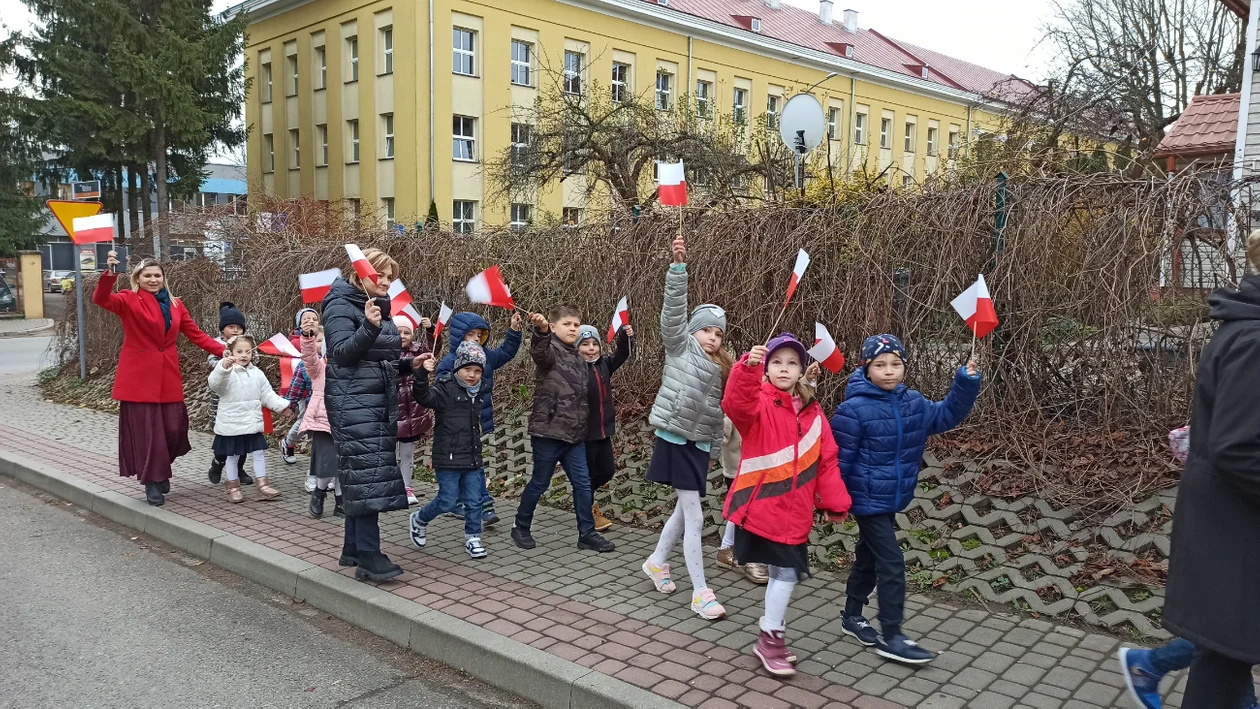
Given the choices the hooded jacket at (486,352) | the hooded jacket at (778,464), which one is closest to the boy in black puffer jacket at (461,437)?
the hooded jacket at (486,352)

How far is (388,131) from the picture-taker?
3500cm

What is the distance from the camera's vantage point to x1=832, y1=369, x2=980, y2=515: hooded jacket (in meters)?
4.08

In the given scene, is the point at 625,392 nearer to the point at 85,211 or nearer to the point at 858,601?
the point at 858,601

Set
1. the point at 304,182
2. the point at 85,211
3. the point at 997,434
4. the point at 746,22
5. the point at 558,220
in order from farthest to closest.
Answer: the point at 746,22 → the point at 304,182 → the point at 85,211 → the point at 558,220 → the point at 997,434

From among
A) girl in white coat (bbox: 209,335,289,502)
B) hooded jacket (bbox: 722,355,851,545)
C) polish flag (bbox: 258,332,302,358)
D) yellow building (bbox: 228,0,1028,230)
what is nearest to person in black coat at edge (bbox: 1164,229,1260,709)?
hooded jacket (bbox: 722,355,851,545)

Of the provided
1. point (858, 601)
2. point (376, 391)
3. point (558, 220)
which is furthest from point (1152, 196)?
point (558, 220)

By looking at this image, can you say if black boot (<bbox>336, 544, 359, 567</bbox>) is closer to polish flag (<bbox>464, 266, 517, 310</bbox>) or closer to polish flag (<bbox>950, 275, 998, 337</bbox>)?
polish flag (<bbox>464, 266, 517, 310</bbox>)

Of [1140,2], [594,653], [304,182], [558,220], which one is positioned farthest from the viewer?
[304,182]

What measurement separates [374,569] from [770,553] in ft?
8.21

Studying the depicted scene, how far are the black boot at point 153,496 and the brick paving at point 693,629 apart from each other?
18.3 inches

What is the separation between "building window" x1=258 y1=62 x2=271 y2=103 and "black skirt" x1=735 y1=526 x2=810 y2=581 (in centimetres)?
4334

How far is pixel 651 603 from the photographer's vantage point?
193 inches

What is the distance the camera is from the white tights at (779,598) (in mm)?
4004

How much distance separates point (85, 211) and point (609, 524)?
9.25 meters
